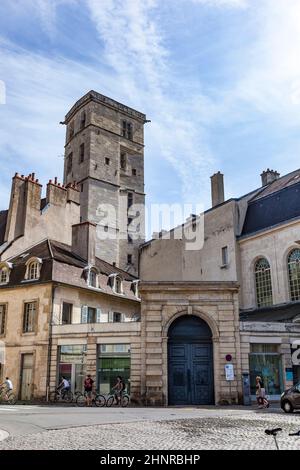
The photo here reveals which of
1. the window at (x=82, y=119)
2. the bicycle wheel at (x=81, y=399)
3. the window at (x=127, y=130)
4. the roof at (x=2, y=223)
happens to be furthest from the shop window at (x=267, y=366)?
the window at (x=82, y=119)

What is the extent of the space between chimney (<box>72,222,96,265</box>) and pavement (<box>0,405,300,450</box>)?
1615 centimetres

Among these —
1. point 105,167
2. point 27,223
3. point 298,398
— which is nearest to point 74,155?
point 105,167

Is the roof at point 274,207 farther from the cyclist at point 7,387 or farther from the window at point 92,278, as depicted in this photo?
the cyclist at point 7,387

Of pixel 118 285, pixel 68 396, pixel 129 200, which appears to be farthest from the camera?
pixel 129 200

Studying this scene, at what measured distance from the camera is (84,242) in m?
31.1

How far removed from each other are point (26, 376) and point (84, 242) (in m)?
9.06

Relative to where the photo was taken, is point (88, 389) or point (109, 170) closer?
point (88, 389)

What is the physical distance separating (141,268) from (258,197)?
1329 cm

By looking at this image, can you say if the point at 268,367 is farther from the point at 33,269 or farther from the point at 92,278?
the point at 33,269

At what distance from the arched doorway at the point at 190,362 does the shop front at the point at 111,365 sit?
1.93 metres

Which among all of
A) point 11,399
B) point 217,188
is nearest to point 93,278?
point 11,399

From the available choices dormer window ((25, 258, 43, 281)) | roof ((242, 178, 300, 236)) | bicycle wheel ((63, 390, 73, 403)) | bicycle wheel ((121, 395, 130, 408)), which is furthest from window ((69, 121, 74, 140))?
bicycle wheel ((121, 395, 130, 408))

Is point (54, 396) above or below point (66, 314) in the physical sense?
below

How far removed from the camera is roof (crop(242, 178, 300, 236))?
3009 cm
